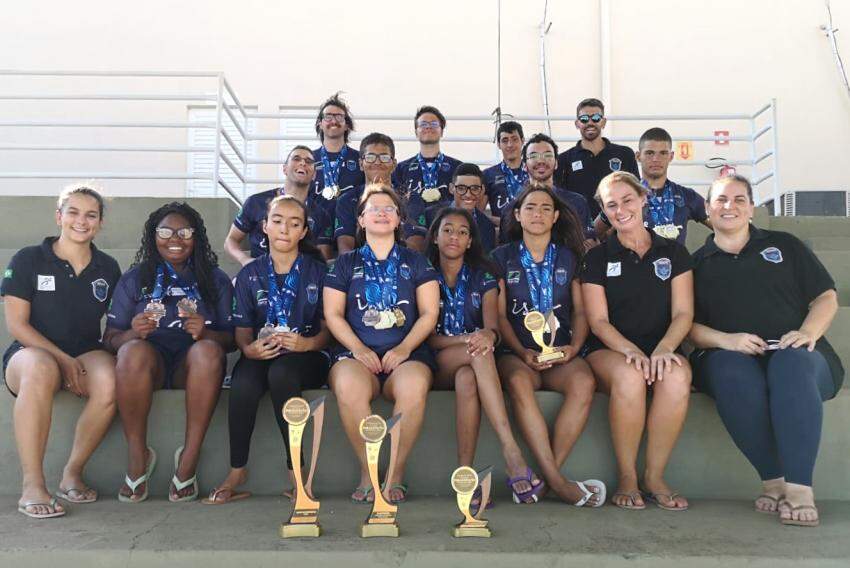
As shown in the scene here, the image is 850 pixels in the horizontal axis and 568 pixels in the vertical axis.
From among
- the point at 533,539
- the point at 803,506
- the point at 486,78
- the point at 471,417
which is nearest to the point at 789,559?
the point at 803,506

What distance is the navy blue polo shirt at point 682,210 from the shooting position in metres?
4.01

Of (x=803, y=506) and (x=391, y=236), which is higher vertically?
(x=391, y=236)

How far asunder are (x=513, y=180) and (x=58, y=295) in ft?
8.15

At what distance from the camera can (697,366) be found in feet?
9.27

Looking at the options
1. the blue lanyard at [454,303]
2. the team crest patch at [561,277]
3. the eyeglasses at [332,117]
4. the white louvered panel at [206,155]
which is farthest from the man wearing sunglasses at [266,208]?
the white louvered panel at [206,155]

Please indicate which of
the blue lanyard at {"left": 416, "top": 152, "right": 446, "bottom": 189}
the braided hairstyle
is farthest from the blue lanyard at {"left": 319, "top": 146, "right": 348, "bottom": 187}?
the braided hairstyle

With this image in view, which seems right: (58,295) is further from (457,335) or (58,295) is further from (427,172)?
(427,172)

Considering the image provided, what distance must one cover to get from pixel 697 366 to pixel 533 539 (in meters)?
1.00

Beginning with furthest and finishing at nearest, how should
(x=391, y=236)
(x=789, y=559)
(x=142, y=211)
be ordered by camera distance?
(x=142, y=211) → (x=391, y=236) → (x=789, y=559)

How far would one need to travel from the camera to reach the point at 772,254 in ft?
9.35

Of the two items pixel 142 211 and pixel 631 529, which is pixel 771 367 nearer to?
pixel 631 529

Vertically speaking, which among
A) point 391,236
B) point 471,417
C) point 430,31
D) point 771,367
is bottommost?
point 471,417

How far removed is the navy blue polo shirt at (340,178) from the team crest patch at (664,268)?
6.15 feet

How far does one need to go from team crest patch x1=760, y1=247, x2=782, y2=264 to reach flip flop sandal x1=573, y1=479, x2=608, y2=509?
1009 mm
